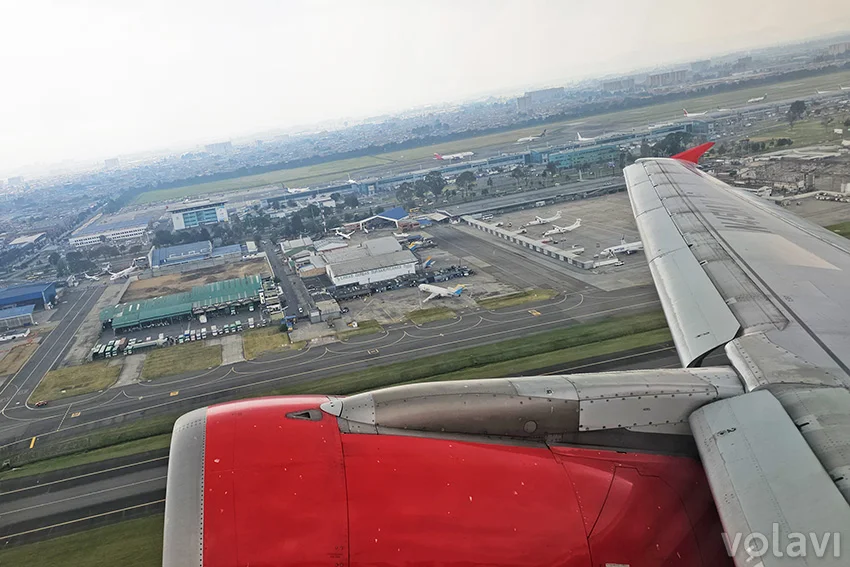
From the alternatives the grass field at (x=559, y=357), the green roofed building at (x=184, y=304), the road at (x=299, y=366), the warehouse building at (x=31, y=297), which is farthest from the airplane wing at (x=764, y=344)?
the warehouse building at (x=31, y=297)

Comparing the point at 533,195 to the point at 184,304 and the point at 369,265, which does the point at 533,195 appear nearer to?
the point at 369,265

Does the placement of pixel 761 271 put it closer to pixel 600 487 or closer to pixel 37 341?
pixel 600 487

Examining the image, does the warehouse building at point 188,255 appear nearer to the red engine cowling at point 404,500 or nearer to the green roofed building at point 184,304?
the green roofed building at point 184,304

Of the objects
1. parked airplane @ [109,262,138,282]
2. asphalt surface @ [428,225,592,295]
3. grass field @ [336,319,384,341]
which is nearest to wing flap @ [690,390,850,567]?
grass field @ [336,319,384,341]

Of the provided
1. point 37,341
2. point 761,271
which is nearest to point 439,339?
point 761,271

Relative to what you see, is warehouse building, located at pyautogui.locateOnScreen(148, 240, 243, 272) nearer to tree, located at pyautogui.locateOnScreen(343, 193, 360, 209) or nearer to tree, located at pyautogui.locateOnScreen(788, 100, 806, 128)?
tree, located at pyautogui.locateOnScreen(343, 193, 360, 209)
